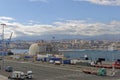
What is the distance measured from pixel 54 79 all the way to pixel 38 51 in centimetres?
11569

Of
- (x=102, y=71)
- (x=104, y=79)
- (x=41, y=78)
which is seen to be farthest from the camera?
(x=102, y=71)

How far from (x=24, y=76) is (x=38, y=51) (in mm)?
114258

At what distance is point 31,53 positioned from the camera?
180 metres

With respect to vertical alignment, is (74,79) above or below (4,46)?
below

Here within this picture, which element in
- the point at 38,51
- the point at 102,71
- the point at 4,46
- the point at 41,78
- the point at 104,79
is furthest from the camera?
the point at 38,51

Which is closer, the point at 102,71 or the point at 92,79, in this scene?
the point at 92,79

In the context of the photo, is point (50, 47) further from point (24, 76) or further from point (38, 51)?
point (24, 76)

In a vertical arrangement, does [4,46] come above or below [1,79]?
above

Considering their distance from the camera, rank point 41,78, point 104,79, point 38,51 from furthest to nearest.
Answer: point 38,51
point 41,78
point 104,79

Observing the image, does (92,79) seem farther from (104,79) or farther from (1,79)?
(1,79)

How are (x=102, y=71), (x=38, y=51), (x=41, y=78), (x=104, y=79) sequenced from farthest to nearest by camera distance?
(x=38, y=51) < (x=102, y=71) < (x=41, y=78) < (x=104, y=79)

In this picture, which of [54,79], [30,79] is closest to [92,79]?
[54,79]

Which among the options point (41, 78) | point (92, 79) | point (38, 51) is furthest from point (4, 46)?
point (38, 51)

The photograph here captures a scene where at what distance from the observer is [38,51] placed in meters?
176
